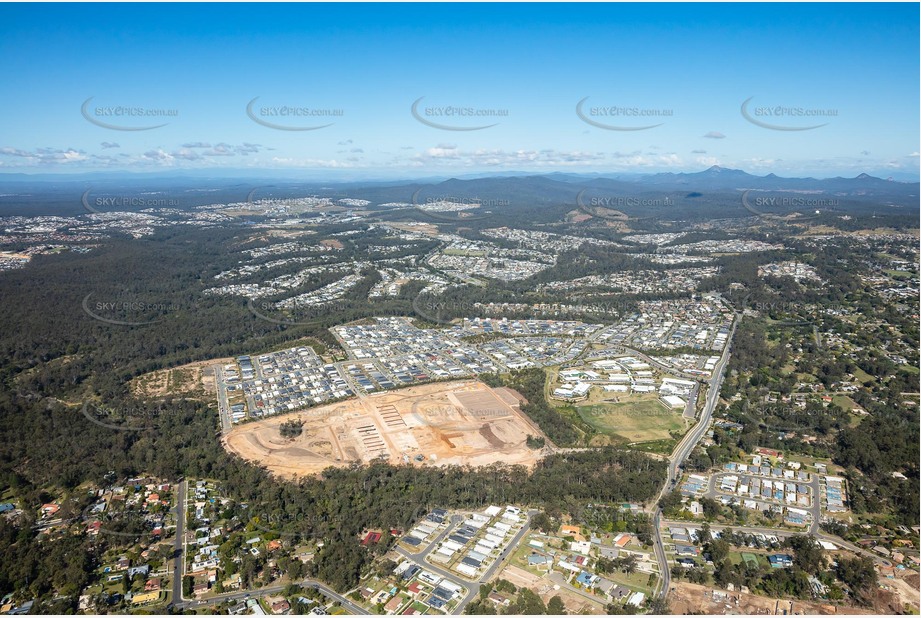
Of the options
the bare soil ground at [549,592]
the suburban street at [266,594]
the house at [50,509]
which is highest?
the bare soil ground at [549,592]

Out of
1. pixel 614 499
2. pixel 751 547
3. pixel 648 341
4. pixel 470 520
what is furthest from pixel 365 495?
pixel 648 341

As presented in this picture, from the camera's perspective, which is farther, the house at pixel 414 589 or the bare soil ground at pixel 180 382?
the bare soil ground at pixel 180 382

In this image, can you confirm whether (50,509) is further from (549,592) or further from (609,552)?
(609,552)

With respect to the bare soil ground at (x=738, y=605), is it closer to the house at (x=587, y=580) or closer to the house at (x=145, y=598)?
the house at (x=587, y=580)

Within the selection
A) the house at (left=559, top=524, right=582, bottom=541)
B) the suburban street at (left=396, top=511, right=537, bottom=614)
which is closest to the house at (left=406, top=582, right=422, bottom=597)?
the suburban street at (left=396, top=511, right=537, bottom=614)

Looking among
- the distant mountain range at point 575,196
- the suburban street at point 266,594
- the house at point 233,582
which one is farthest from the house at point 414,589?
the distant mountain range at point 575,196

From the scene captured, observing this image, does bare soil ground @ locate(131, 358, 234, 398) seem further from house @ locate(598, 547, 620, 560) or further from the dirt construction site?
house @ locate(598, 547, 620, 560)

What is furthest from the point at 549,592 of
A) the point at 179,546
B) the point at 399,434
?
the point at 179,546
